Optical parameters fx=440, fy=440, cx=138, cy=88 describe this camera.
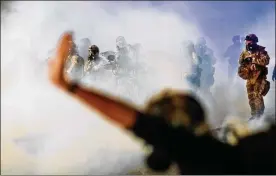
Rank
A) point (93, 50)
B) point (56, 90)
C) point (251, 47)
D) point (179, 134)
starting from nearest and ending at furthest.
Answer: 1. point (179, 134)
2. point (251, 47)
3. point (93, 50)
4. point (56, 90)

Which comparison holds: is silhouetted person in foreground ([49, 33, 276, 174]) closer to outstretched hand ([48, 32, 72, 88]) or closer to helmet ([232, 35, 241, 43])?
outstretched hand ([48, 32, 72, 88])

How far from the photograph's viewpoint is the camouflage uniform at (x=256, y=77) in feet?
19.1

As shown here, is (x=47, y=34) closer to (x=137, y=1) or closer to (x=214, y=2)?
(x=137, y=1)

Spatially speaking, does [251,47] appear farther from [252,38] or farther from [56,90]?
[56,90]

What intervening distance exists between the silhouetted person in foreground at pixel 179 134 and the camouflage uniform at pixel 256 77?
516cm

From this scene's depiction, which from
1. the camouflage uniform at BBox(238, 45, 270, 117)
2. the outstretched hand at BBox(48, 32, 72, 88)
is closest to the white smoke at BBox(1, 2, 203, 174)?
the camouflage uniform at BBox(238, 45, 270, 117)

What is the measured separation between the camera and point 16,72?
7430 mm

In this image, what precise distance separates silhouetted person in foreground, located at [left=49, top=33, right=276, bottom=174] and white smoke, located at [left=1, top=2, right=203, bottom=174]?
5592mm

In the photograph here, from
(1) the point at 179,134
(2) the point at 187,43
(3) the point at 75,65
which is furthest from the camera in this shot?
(2) the point at 187,43

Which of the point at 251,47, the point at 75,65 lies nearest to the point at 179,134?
the point at 251,47

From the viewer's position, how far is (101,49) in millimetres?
6777

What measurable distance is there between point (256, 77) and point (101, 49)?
7.77 ft

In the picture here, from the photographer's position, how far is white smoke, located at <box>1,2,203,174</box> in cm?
673

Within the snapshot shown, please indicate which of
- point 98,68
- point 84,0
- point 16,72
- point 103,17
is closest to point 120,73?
point 98,68
